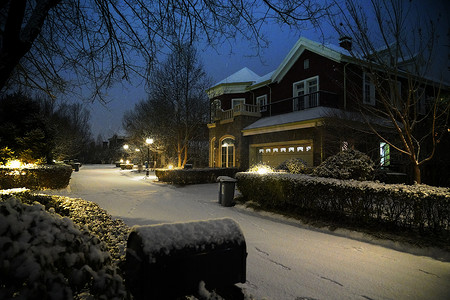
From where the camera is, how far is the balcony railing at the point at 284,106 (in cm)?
1584

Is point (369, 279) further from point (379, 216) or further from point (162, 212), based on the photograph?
point (162, 212)

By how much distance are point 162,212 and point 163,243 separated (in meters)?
6.05

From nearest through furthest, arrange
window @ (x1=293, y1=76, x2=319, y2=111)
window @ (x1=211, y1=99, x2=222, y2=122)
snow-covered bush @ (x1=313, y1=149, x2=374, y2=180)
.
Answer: snow-covered bush @ (x1=313, y1=149, x2=374, y2=180) → window @ (x1=293, y1=76, x2=319, y2=111) → window @ (x1=211, y1=99, x2=222, y2=122)

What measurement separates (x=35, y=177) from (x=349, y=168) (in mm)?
13125

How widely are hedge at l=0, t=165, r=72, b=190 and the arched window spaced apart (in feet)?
37.2

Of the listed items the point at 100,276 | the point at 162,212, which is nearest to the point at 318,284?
the point at 100,276

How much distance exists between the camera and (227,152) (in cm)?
2120

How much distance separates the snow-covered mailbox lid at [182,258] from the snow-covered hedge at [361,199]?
438cm

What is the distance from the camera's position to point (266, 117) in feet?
64.5

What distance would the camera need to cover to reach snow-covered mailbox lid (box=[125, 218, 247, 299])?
1954 mm

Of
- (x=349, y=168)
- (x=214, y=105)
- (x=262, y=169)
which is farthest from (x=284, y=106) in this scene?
(x=349, y=168)

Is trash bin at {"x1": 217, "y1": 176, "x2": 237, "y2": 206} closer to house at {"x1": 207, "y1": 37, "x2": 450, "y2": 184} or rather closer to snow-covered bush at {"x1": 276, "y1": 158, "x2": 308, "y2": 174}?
snow-covered bush at {"x1": 276, "y1": 158, "x2": 308, "y2": 174}

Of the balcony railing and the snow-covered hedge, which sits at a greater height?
the balcony railing

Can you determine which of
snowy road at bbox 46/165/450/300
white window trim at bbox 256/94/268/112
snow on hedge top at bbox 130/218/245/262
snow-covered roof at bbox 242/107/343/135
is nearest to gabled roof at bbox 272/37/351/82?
white window trim at bbox 256/94/268/112
